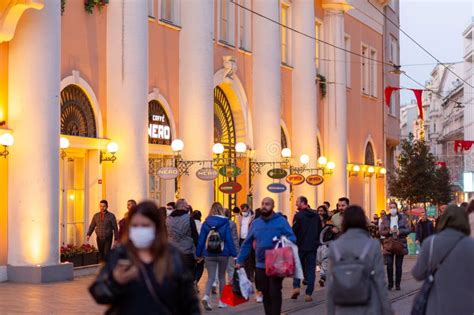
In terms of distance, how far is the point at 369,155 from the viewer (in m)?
50.2

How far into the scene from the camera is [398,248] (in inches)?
880

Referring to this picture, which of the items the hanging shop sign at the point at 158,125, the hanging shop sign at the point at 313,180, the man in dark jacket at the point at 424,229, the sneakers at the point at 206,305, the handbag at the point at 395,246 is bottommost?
the sneakers at the point at 206,305

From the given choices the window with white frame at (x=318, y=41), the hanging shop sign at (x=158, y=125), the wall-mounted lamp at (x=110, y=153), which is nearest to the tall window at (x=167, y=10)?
the hanging shop sign at (x=158, y=125)

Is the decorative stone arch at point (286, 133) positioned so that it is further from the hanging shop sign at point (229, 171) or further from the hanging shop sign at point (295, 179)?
the hanging shop sign at point (229, 171)

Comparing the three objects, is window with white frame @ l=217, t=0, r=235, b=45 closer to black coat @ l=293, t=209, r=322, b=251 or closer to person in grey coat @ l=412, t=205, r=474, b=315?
black coat @ l=293, t=209, r=322, b=251

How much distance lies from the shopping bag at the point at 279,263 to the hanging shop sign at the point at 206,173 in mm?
13824

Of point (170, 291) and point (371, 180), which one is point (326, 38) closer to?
point (371, 180)

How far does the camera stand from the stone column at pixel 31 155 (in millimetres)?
22438

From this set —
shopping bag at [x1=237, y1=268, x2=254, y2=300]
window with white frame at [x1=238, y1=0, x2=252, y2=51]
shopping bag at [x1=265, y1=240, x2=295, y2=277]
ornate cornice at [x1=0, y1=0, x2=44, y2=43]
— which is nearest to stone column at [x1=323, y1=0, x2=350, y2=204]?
window with white frame at [x1=238, y1=0, x2=252, y2=51]

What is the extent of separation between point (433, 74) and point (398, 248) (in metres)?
148


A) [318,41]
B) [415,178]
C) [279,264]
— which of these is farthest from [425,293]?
[415,178]

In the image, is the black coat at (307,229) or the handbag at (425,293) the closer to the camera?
the handbag at (425,293)

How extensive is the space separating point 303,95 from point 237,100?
188 inches

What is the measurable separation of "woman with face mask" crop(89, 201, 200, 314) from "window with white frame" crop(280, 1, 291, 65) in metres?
32.0
